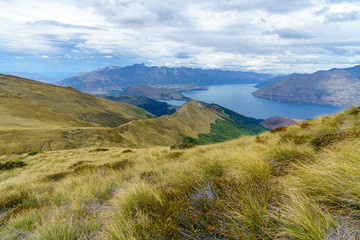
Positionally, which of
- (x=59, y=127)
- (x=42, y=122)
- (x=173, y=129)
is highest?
(x=42, y=122)

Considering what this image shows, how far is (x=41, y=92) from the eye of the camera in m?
122

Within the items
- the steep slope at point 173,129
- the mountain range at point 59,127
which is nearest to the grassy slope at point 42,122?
the mountain range at point 59,127

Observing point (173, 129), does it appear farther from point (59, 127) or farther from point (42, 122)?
point (42, 122)

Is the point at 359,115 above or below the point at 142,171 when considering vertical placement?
above

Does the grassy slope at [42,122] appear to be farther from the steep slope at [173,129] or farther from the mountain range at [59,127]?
the steep slope at [173,129]

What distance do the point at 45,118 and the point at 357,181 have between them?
262ft

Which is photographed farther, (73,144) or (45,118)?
(45,118)

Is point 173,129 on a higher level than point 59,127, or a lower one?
lower

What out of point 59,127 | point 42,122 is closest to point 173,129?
point 59,127

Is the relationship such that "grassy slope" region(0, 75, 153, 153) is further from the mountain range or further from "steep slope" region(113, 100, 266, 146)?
"steep slope" region(113, 100, 266, 146)

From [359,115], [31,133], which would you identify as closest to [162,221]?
[359,115]

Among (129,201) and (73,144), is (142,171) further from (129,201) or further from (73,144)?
(73,144)

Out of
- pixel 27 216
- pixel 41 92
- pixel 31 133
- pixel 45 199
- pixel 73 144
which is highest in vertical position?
pixel 41 92

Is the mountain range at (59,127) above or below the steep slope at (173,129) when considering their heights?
above
